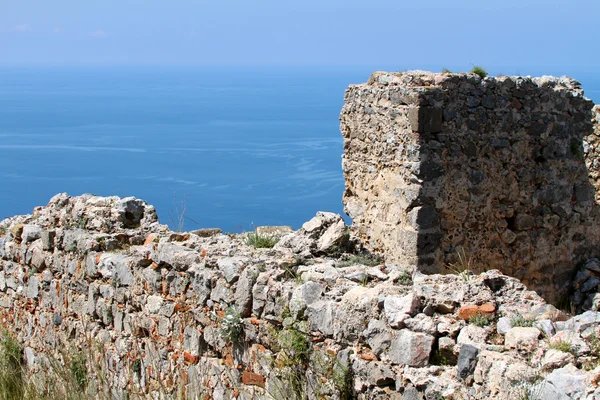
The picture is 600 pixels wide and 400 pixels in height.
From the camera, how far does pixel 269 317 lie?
17.8 ft

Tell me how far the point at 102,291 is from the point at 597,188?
5845 mm

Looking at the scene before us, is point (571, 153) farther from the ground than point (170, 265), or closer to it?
farther from the ground

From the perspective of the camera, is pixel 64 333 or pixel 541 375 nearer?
pixel 541 375

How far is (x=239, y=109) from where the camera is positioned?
94125 millimetres

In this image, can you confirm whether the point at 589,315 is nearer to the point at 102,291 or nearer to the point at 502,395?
the point at 502,395

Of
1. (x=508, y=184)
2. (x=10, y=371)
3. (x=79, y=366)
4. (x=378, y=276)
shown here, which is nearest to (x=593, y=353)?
(x=378, y=276)

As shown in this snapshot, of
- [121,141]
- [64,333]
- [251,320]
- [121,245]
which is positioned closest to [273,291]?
[251,320]

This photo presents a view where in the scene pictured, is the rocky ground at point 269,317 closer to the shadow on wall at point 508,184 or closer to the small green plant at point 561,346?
the small green plant at point 561,346

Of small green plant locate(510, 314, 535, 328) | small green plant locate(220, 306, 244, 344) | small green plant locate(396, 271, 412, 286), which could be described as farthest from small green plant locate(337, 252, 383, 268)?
small green plant locate(510, 314, 535, 328)

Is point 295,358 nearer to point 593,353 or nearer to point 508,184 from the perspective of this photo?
point 593,353

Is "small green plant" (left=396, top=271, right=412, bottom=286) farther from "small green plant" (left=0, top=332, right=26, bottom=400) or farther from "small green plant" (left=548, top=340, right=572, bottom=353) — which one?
"small green plant" (left=0, top=332, right=26, bottom=400)

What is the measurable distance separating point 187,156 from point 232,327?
53932mm

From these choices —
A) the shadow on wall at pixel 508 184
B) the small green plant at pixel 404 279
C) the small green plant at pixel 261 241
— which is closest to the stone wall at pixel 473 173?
the shadow on wall at pixel 508 184

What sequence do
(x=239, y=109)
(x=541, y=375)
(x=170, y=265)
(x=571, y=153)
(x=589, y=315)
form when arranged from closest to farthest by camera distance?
(x=541, y=375) → (x=589, y=315) → (x=170, y=265) → (x=571, y=153) → (x=239, y=109)
